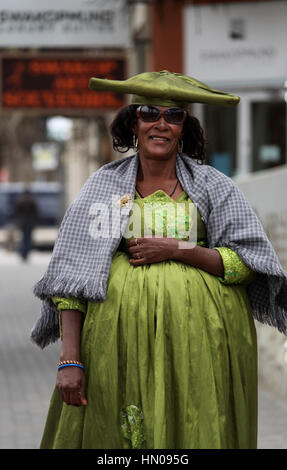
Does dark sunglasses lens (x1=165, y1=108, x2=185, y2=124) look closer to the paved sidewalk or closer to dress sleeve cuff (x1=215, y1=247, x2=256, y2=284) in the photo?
dress sleeve cuff (x1=215, y1=247, x2=256, y2=284)

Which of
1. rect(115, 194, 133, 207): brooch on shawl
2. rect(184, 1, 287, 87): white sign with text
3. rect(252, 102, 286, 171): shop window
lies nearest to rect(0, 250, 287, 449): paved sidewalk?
rect(115, 194, 133, 207): brooch on shawl

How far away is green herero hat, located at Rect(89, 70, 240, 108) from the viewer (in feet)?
12.3

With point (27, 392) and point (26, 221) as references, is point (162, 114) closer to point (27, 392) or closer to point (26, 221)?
point (27, 392)

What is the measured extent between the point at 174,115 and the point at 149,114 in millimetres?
88

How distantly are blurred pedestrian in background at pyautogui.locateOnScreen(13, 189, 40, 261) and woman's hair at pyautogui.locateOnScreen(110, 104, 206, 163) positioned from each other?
21514 millimetres

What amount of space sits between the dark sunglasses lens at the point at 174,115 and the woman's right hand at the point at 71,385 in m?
0.92

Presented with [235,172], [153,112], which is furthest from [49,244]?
[153,112]

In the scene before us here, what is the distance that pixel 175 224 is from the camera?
148 inches

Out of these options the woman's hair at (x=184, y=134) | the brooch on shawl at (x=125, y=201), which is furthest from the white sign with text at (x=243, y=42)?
the brooch on shawl at (x=125, y=201)

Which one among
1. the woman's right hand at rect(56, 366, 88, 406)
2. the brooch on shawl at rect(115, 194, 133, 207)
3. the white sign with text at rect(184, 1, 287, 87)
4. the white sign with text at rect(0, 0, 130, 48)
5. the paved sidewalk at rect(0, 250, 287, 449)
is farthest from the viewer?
the white sign with text at rect(184, 1, 287, 87)

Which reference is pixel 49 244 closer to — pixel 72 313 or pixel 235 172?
pixel 235 172

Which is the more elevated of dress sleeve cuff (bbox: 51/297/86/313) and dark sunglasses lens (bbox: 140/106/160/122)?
dark sunglasses lens (bbox: 140/106/160/122)

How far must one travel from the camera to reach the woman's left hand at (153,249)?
12.1 ft
